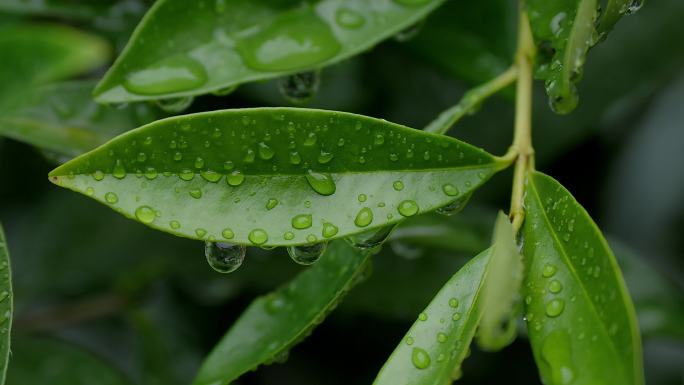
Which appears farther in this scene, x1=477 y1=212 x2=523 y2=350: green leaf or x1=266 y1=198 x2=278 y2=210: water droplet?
x1=266 y1=198 x2=278 y2=210: water droplet

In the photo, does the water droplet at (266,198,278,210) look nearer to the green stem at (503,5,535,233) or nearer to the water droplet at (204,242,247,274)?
the water droplet at (204,242,247,274)

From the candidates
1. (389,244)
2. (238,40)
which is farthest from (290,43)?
(389,244)

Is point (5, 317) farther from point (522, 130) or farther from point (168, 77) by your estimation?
point (522, 130)

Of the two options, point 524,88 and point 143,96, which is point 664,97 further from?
point 143,96

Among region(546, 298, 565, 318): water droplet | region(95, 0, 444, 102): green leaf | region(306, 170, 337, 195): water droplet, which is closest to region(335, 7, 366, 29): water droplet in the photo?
region(95, 0, 444, 102): green leaf

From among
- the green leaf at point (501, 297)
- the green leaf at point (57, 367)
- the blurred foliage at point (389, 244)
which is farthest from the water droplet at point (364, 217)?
the green leaf at point (57, 367)
